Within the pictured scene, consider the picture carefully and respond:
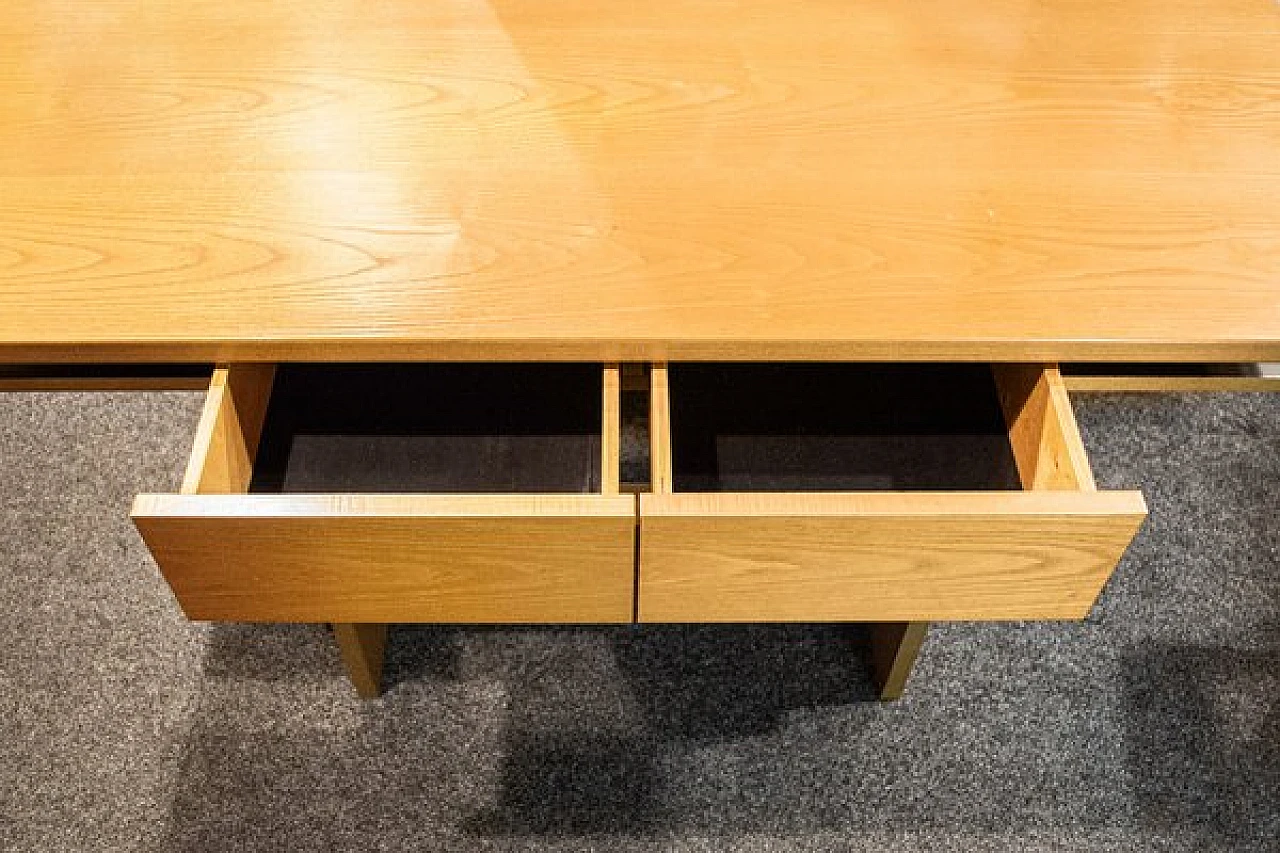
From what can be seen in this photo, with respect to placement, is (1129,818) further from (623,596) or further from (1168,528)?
(623,596)

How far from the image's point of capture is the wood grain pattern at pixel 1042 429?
795 mm

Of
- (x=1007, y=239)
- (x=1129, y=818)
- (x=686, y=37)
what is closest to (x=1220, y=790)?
(x=1129, y=818)

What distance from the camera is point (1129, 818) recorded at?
110 centimetres

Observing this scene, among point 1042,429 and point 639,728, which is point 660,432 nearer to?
point 1042,429

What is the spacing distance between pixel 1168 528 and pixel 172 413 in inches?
52.3

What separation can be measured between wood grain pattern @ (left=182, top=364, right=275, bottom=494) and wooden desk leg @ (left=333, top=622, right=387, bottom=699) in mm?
223

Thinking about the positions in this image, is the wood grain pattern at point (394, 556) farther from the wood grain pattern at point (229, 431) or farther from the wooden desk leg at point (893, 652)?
the wooden desk leg at point (893, 652)

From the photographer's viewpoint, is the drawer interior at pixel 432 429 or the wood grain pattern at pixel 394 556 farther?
the drawer interior at pixel 432 429

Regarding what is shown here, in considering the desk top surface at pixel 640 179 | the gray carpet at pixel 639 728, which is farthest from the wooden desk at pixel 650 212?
the gray carpet at pixel 639 728

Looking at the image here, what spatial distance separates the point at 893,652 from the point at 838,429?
0.93 feet

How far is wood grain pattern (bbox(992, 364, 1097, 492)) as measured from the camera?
80 cm

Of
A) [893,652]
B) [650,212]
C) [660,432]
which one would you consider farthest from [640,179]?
[893,652]

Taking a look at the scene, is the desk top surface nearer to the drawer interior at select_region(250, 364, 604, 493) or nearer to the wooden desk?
the wooden desk

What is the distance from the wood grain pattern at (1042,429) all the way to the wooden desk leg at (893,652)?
9.2 inches
